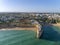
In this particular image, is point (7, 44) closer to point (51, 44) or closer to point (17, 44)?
point (17, 44)

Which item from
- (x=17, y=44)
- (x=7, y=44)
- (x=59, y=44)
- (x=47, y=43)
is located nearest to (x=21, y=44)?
(x=17, y=44)

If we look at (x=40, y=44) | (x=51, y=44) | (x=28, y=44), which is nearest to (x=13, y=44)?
(x=28, y=44)

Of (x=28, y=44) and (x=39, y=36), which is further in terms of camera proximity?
(x=39, y=36)

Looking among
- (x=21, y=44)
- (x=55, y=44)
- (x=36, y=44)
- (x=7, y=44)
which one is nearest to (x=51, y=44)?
(x=55, y=44)

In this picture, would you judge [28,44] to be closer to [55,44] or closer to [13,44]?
[13,44]

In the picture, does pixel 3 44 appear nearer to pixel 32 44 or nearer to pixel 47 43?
pixel 32 44

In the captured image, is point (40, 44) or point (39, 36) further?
point (39, 36)

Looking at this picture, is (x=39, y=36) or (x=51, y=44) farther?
(x=39, y=36)
